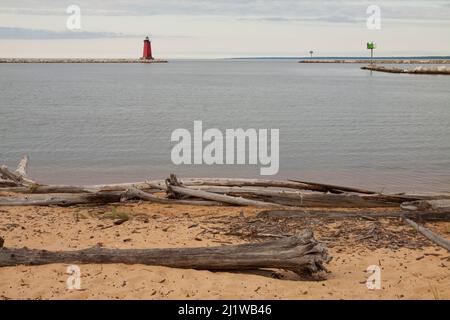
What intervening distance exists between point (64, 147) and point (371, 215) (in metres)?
18.6

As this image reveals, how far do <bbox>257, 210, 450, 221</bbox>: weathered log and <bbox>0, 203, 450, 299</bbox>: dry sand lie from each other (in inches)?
8.2

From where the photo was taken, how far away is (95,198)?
1197 centimetres

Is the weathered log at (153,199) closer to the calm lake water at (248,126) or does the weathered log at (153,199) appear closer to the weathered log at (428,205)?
the weathered log at (428,205)

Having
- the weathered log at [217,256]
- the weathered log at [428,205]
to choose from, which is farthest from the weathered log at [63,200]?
the weathered log at [428,205]

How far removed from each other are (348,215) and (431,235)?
5.63 ft

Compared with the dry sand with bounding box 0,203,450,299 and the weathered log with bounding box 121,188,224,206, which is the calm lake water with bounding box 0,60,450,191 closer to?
the weathered log with bounding box 121,188,224,206

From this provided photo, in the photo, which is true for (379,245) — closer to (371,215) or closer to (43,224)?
(371,215)

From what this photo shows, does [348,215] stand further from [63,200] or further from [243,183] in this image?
[63,200]

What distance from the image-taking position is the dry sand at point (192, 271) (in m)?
6.86

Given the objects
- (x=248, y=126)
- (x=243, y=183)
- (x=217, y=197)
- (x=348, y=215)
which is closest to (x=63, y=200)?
(x=217, y=197)

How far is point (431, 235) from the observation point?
8.98 meters

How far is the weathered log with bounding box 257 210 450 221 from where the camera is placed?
10.2 m

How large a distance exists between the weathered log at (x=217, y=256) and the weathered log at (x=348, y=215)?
9.35ft
